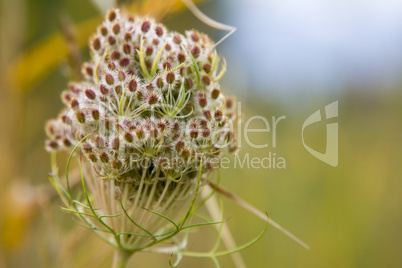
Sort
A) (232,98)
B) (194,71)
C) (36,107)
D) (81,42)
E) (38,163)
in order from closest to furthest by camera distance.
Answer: (194,71)
(232,98)
(81,42)
(36,107)
(38,163)

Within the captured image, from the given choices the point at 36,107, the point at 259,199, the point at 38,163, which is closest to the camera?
the point at 259,199

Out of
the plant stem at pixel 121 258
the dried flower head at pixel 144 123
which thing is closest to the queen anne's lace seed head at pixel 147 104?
the dried flower head at pixel 144 123

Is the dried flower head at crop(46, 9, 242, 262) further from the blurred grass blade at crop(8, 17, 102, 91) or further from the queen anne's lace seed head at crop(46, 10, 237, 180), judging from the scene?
the blurred grass blade at crop(8, 17, 102, 91)

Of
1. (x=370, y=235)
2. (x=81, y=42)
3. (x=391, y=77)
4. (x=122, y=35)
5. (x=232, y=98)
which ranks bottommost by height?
(x=370, y=235)

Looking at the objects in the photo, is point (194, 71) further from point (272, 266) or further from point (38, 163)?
point (38, 163)

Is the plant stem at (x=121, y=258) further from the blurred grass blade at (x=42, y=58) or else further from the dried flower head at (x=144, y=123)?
the blurred grass blade at (x=42, y=58)

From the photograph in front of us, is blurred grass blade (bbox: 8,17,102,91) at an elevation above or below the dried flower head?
above

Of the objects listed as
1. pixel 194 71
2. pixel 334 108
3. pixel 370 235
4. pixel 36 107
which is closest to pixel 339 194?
pixel 370 235

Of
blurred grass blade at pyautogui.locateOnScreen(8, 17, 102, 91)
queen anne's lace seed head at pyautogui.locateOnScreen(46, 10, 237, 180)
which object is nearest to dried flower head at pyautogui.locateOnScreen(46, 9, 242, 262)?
queen anne's lace seed head at pyautogui.locateOnScreen(46, 10, 237, 180)

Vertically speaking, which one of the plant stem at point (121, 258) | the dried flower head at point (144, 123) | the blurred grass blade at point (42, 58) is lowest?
the plant stem at point (121, 258)
